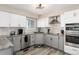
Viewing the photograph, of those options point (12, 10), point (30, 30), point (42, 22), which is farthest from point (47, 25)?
point (12, 10)

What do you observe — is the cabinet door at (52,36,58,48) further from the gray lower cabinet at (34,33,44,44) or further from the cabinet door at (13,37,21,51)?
the cabinet door at (13,37,21,51)

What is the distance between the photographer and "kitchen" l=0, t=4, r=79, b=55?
3.16 meters

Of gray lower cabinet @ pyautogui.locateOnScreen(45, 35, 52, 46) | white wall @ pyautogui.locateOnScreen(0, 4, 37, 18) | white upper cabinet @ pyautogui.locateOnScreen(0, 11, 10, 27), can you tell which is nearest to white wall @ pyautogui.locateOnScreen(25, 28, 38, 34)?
white wall @ pyautogui.locateOnScreen(0, 4, 37, 18)

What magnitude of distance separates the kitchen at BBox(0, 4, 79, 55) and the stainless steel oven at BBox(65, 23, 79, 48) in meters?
0.12

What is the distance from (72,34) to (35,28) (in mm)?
3033

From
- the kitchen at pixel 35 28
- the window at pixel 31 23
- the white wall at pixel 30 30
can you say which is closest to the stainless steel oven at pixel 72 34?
the kitchen at pixel 35 28

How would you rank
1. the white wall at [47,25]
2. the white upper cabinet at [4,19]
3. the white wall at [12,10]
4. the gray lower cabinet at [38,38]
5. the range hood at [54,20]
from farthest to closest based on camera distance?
1. the gray lower cabinet at [38,38]
2. the white wall at [47,25]
3. the range hood at [54,20]
4. the white wall at [12,10]
5. the white upper cabinet at [4,19]

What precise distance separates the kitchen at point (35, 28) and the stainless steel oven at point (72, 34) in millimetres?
116

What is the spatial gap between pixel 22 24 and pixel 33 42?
1.34 metres

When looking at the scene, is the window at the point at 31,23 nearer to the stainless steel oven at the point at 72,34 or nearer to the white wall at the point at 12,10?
the white wall at the point at 12,10

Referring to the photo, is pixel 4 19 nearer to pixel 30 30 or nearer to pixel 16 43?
pixel 16 43

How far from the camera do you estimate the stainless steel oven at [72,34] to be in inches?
116

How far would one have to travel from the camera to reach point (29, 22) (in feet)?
17.8
